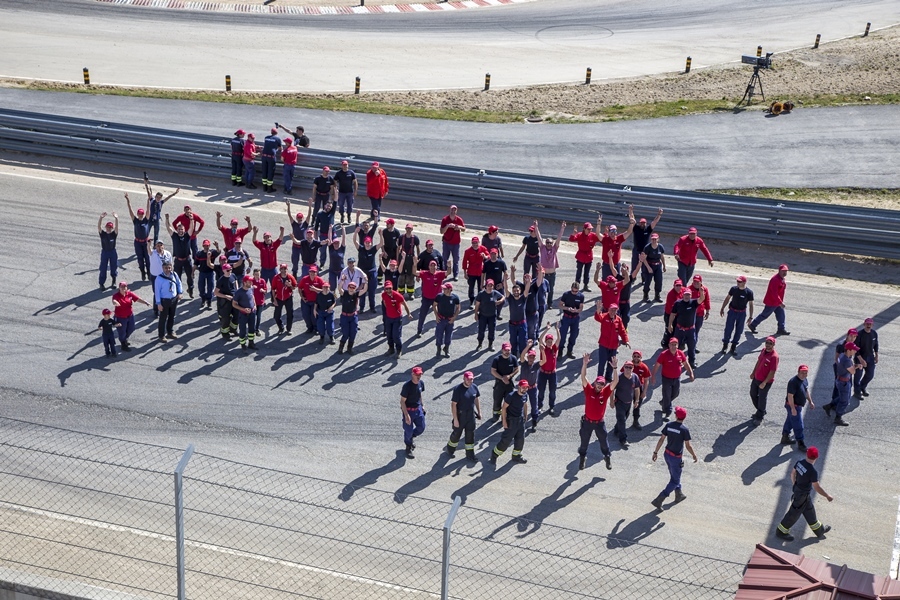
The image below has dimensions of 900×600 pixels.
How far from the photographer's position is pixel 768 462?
49.2 ft

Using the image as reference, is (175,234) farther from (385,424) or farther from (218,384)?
(385,424)

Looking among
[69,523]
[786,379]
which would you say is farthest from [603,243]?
[69,523]

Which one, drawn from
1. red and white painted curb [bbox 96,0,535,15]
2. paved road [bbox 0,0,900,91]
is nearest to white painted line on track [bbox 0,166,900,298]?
paved road [bbox 0,0,900,91]

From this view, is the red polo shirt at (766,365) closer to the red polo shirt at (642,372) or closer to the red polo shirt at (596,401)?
the red polo shirt at (642,372)

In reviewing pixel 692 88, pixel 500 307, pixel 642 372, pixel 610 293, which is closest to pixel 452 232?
pixel 500 307

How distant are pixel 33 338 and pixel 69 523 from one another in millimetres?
5833

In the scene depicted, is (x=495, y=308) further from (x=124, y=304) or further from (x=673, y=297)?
(x=124, y=304)

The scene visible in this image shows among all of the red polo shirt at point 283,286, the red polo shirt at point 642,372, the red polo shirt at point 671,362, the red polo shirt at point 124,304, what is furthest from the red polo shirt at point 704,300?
the red polo shirt at point 124,304

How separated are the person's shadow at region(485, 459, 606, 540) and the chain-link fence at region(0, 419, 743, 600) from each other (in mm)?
31

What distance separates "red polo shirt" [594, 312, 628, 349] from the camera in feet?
53.5

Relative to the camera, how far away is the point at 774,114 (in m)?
29.1

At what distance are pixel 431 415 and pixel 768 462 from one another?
16.4 ft

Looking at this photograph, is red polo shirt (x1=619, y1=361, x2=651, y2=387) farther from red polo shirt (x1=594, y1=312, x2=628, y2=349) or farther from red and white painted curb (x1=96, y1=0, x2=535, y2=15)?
red and white painted curb (x1=96, y1=0, x2=535, y2=15)

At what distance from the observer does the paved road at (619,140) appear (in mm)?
25828
